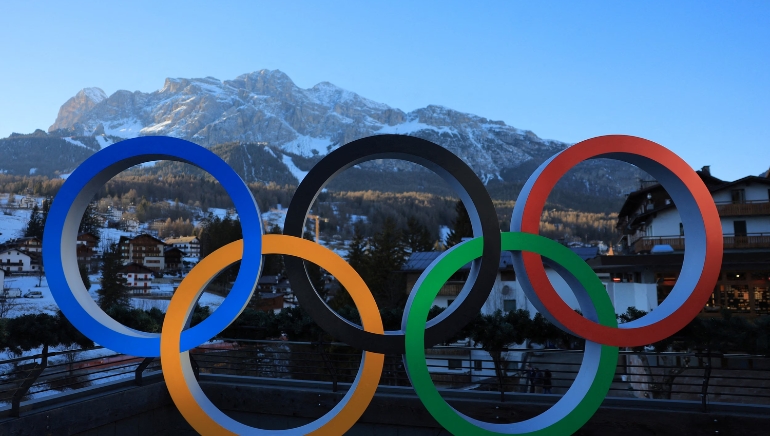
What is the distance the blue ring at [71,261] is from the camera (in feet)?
23.4

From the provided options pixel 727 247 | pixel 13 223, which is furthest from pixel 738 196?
pixel 13 223

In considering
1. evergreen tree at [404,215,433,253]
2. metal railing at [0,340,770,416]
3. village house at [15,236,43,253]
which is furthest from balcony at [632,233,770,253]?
village house at [15,236,43,253]

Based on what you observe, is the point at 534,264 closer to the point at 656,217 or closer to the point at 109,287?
the point at 656,217

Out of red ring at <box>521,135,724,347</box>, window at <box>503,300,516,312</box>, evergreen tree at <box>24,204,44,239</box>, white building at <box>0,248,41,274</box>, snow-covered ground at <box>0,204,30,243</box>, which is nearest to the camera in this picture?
red ring at <box>521,135,724,347</box>

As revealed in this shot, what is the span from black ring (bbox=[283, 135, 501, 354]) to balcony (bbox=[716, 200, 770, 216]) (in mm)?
29121

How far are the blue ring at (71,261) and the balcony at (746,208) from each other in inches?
1229

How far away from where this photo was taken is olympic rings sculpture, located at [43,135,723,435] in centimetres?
709

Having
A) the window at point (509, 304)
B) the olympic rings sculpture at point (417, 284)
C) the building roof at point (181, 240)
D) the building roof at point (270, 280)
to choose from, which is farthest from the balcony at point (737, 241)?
the building roof at point (181, 240)

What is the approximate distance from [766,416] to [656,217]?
30492mm

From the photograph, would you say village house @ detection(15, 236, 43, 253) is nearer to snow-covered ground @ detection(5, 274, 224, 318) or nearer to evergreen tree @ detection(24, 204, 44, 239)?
evergreen tree @ detection(24, 204, 44, 239)

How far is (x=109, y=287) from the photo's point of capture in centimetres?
4531

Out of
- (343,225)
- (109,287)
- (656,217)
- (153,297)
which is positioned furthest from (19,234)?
(656,217)

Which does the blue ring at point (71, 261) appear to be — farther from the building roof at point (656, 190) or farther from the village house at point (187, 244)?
the village house at point (187, 244)

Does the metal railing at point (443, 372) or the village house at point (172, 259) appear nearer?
the metal railing at point (443, 372)
